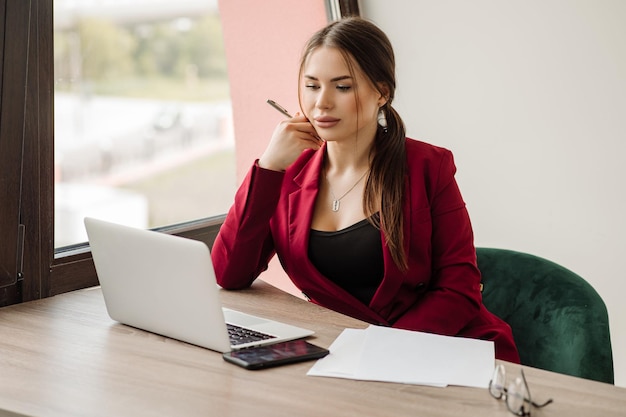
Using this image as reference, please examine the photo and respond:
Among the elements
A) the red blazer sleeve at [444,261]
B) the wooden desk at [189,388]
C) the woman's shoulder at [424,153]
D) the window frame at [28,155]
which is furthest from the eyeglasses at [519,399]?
the window frame at [28,155]

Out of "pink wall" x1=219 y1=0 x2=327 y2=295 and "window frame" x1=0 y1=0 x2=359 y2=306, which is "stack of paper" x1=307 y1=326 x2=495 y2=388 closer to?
"window frame" x1=0 y1=0 x2=359 y2=306

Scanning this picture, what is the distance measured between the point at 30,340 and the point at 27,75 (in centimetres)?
63

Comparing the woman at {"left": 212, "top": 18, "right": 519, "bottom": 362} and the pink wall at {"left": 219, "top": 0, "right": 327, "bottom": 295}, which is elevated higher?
the pink wall at {"left": 219, "top": 0, "right": 327, "bottom": 295}

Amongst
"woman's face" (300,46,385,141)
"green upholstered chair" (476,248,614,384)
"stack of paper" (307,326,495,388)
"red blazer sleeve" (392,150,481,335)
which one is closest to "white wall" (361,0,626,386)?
"green upholstered chair" (476,248,614,384)

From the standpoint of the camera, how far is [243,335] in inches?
60.9

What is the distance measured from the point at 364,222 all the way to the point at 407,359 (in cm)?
57

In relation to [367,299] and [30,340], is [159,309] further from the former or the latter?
[367,299]

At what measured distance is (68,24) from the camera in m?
2.16

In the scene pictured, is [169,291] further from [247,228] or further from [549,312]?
[549,312]

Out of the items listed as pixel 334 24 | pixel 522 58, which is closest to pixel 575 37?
pixel 522 58

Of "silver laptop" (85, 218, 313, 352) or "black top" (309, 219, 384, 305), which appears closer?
"silver laptop" (85, 218, 313, 352)

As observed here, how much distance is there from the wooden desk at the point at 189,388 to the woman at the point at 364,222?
346mm

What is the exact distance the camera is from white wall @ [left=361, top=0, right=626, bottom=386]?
2.87 metres

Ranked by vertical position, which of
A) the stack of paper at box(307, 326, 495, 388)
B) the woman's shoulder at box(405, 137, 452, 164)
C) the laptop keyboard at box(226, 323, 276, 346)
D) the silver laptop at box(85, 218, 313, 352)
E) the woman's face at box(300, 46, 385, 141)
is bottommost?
the stack of paper at box(307, 326, 495, 388)
